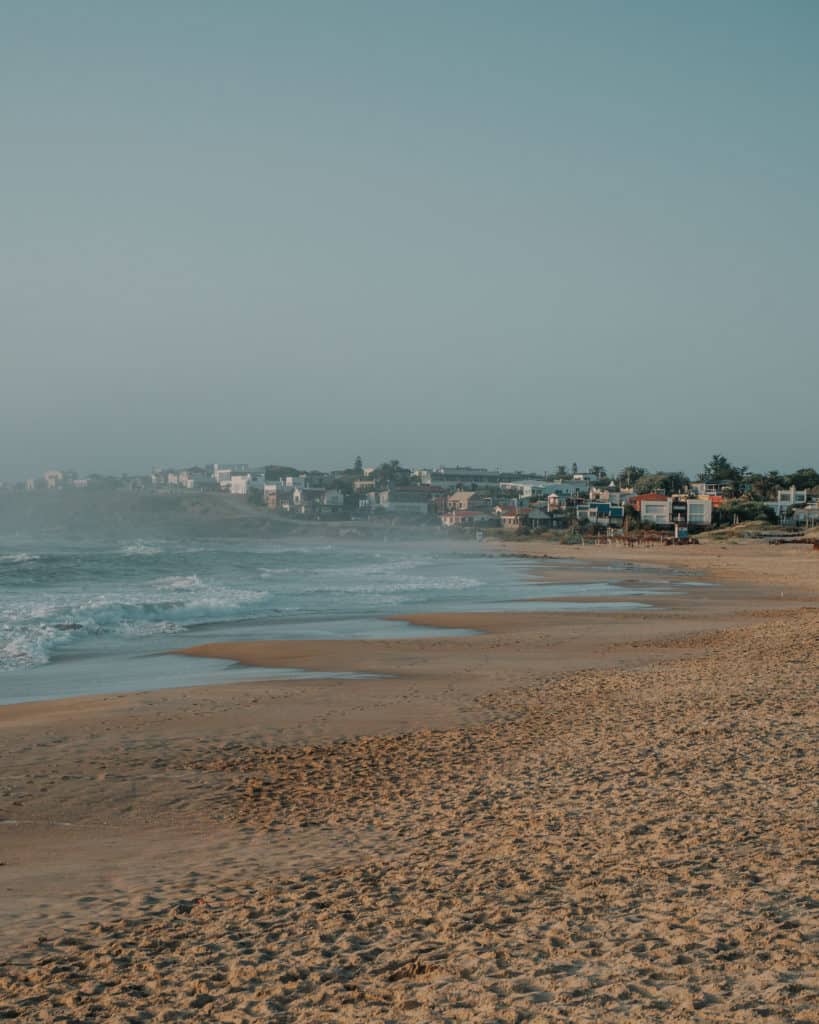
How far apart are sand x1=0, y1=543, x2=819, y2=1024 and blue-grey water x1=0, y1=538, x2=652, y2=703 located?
3.89m

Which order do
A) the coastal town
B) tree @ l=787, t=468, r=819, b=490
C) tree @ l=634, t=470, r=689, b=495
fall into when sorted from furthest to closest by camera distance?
tree @ l=634, t=470, r=689, b=495, tree @ l=787, t=468, r=819, b=490, the coastal town

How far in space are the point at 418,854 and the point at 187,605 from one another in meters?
24.1

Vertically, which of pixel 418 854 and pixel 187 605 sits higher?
pixel 418 854

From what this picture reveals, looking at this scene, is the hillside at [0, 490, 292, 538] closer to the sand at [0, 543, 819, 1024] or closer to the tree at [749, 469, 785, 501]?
the tree at [749, 469, 785, 501]

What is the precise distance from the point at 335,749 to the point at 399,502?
145502 millimetres

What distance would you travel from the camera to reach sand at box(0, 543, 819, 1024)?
16.3 ft

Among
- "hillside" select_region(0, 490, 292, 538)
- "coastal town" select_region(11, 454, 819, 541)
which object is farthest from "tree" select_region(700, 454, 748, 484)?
"hillside" select_region(0, 490, 292, 538)

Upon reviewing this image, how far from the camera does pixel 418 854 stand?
23.4ft

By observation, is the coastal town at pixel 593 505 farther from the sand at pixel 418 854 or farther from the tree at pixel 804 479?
the sand at pixel 418 854

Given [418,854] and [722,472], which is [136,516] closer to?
[722,472]

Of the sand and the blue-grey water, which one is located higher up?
the sand

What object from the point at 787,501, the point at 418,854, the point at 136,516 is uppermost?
the point at 787,501

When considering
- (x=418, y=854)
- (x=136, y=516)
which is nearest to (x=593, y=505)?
(x=136, y=516)

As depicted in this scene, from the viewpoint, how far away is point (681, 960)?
5055 millimetres
